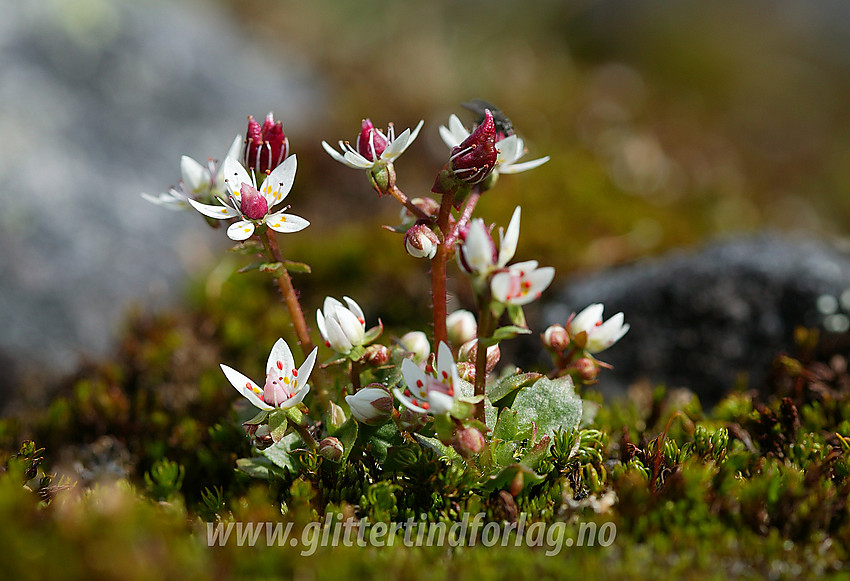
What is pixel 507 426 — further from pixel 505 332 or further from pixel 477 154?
pixel 477 154

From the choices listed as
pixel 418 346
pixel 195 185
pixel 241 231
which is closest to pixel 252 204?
pixel 241 231

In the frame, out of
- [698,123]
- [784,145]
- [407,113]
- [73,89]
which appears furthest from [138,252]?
[784,145]

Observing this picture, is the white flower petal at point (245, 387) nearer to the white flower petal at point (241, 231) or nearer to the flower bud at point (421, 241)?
the white flower petal at point (241, 231)

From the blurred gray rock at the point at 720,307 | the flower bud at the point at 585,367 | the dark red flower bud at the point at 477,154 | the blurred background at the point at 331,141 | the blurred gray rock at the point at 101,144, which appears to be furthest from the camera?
the blurred background at the point at 331,141

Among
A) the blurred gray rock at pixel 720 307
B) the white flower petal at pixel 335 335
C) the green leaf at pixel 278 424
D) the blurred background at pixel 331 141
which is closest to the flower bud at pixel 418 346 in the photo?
the white flower petal at pixel 335 335

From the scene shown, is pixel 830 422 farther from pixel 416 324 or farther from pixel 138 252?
pixel 138 252

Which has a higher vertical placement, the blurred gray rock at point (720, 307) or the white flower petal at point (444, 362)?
the white flower petal at point (444, 362)
